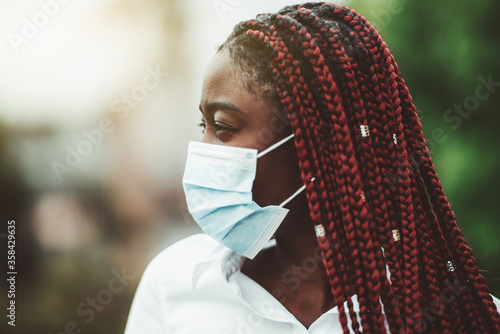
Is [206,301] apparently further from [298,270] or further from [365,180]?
[365,180]

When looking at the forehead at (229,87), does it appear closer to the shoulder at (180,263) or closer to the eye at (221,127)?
the eye at (221,127)

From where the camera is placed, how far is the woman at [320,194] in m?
1.31

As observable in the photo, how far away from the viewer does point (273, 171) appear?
4.73ft

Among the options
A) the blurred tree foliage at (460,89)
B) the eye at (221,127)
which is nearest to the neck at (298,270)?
the eye at (221,127)

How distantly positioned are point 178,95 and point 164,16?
110 cm

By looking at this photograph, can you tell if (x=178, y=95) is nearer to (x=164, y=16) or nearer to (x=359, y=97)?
(x=164, y=16)

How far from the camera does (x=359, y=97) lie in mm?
1340

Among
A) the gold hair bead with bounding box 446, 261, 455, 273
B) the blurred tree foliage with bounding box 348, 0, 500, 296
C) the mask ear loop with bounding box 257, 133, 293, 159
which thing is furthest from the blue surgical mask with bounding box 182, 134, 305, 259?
the blurred tree foliage with bounding box 348, 0, 500, 296

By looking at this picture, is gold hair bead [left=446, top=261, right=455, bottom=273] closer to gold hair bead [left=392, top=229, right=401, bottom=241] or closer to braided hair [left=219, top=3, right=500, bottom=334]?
braided hair [left=219, top=3, right=500, bottom=334]

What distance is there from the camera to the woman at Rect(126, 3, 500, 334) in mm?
1306

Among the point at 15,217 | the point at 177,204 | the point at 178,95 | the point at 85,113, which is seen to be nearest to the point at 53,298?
the point at 15,217

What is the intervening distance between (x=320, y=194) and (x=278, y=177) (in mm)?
180

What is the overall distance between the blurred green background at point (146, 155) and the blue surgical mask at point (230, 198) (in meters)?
1.25

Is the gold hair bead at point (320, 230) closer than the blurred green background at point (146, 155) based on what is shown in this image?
Yes
